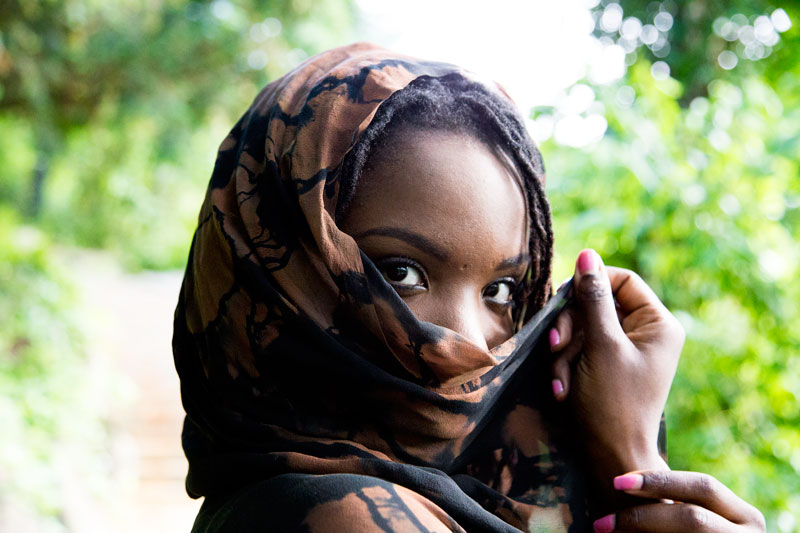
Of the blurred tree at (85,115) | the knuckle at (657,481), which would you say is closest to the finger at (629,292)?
the knuckle at (657,481)

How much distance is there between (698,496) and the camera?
3.76 ft

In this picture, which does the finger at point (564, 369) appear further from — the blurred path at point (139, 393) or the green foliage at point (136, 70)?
the blurred path at point (139, 393)

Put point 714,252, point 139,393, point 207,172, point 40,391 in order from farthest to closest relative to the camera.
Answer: point 139,393 < point 207,172 < point 40,391 < point 714,252

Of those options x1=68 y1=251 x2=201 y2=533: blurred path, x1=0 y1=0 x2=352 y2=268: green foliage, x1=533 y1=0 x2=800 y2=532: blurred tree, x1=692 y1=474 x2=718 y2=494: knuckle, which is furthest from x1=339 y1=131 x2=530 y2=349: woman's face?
x1=68 y1=251 x2=201 y2=533: blurred path

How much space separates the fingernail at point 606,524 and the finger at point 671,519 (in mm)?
13

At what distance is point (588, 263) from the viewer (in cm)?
135

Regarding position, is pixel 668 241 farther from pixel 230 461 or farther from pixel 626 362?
pixel 230 461

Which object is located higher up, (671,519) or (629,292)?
(629,292)

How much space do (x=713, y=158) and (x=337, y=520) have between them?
247 cm

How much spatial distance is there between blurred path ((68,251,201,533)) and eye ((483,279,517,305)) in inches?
189

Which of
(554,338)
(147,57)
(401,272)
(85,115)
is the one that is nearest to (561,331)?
(554,338)

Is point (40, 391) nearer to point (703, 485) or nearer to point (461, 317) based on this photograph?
point (461, 317)

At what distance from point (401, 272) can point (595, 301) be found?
38 cm

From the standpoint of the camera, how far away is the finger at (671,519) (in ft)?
3.68
